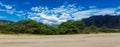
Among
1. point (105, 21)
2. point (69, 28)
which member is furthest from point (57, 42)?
point (105, 21)

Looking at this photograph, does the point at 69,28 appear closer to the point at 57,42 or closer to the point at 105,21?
the point at 57,42

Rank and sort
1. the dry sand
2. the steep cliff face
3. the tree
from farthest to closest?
the steep cliff face
the tree
the dry sand

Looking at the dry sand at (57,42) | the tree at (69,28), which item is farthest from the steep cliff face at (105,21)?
the dry sand at (57,42)

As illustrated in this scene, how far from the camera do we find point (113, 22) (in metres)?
128

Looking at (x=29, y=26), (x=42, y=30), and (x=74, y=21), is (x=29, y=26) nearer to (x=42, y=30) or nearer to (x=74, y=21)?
(x=42, y=30)

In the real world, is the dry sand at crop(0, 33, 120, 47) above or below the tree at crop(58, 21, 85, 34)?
below

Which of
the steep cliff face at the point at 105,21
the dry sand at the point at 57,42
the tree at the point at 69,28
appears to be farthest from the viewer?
the steep cliff face at the point at 105,21

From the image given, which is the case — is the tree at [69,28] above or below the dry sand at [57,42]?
above

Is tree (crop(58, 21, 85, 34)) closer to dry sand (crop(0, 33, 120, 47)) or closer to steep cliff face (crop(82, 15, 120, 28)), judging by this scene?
Answer: dry sand (crop(0, 33, 120, 47))

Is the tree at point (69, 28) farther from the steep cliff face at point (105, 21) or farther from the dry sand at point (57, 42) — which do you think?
the steep cliff face at point (105, 21)

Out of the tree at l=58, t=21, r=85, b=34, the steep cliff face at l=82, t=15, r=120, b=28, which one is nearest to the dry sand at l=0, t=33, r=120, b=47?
the tree at l=58, t=21, r=85, b=34

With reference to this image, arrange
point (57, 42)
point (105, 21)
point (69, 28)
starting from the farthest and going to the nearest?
point (105, 21) < point (69, 28) < point (57, 42)

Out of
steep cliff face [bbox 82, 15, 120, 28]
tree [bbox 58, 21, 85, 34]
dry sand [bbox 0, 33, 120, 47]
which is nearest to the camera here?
dry sand [bbox 0, 33, 120, 47]

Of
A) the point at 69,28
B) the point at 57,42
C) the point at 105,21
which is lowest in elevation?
the point at 57,42
